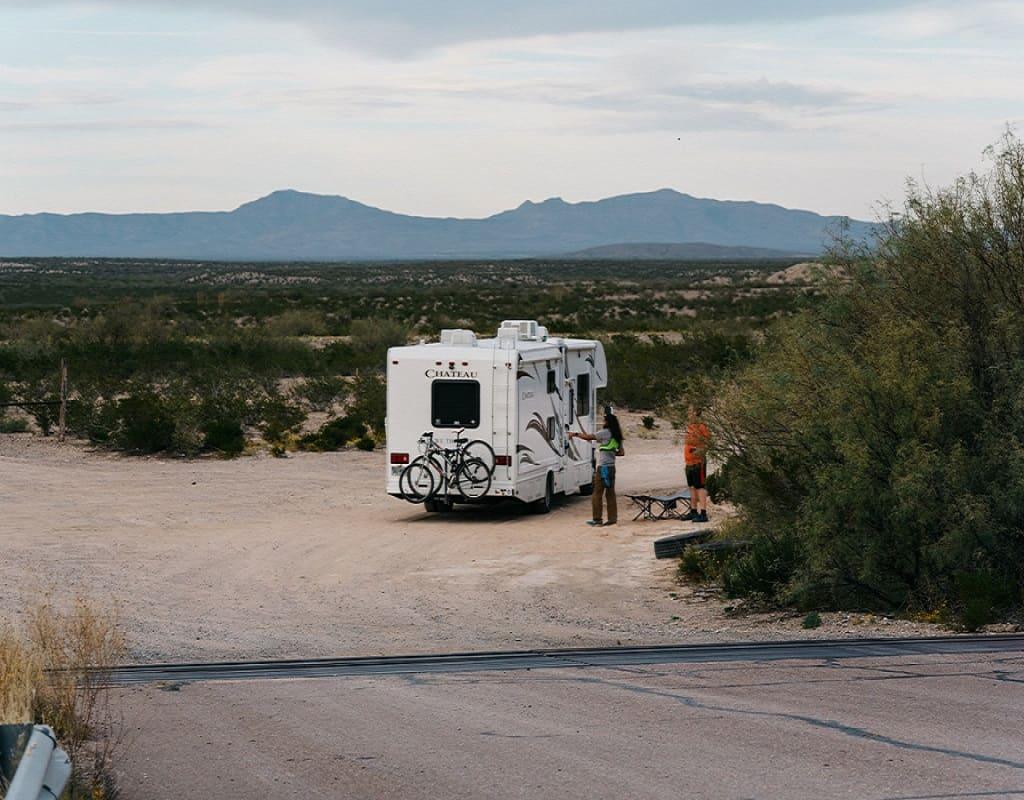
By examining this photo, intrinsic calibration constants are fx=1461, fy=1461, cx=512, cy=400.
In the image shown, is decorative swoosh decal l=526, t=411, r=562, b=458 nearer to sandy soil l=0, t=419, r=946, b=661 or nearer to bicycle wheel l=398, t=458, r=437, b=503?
sandy soil l=0, t=419, r=946, b=661

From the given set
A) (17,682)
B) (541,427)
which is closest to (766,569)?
(541,427)

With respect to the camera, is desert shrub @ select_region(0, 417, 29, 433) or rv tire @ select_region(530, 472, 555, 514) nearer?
rv tire @ select_region(530, 472, 555, 514)

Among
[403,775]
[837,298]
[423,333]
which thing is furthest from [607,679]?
[423,333]

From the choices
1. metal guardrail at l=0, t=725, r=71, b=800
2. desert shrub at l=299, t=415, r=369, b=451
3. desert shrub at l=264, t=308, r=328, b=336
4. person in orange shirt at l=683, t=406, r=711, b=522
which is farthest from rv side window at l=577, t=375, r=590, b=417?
desert shrub at l=264, t=308, r=328, b=336

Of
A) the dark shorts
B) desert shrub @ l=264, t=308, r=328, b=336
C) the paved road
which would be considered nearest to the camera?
the paved road

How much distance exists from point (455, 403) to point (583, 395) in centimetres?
315

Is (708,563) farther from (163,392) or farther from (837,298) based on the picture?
(163,392)

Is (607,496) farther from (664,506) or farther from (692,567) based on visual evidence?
(692,567)

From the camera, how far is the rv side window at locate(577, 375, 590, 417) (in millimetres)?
21141

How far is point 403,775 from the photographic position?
23.6ft

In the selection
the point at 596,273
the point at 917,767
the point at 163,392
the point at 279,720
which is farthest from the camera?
the point at 596,273

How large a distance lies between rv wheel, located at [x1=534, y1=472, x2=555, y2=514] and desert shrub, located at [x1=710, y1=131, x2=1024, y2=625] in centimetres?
592

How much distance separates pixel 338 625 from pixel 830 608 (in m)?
4.26

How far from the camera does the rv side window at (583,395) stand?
832 inches
